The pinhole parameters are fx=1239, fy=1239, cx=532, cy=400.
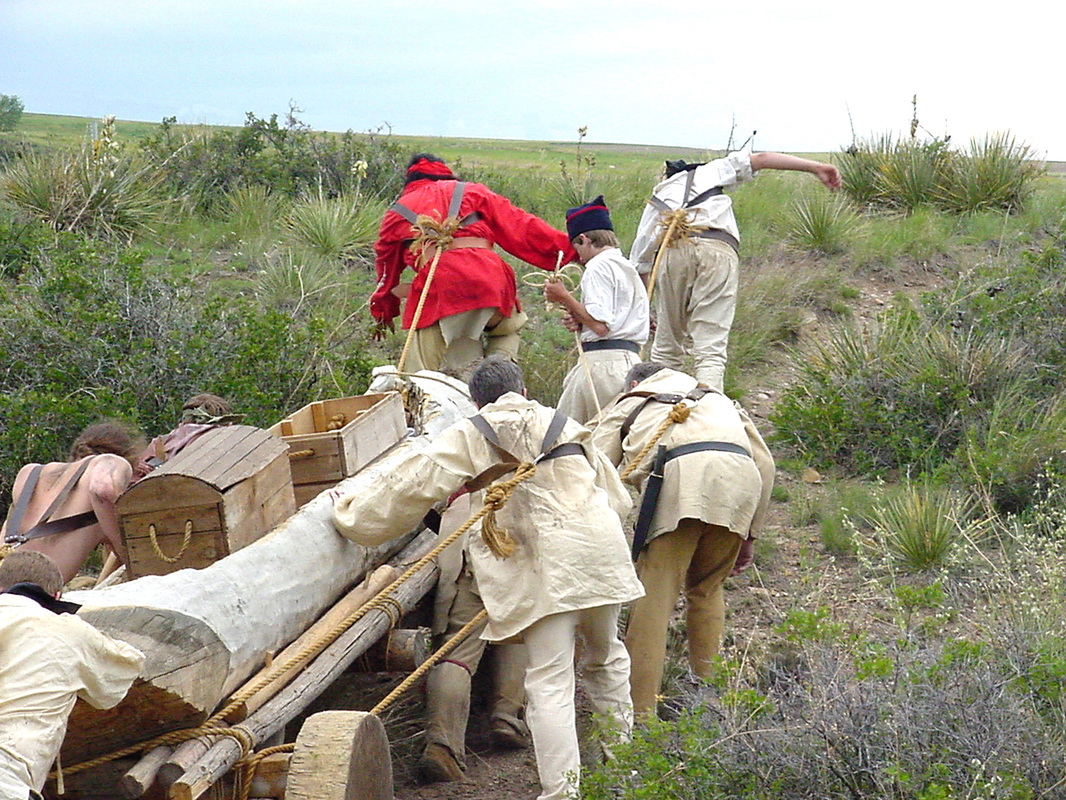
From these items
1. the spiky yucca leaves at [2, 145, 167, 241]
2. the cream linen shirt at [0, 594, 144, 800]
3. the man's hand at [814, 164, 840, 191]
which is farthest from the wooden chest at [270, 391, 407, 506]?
the spiky yucca leaves at [2, 145, 167, 241]

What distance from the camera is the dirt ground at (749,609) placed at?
508cm

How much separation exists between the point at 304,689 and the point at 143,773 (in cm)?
74

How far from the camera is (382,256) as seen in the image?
7.72 meters

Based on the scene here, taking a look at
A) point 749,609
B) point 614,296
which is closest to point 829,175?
point 614,296

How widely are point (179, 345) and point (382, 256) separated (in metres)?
1.48

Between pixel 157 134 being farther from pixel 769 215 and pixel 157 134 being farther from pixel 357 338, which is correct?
pixel 769 215

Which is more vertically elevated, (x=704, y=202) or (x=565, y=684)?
(x=704, y=202)

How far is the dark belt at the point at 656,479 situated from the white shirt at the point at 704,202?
256 centimetres

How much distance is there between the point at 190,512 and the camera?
454 centimetres

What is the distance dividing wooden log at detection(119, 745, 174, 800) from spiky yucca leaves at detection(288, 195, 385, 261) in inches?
343

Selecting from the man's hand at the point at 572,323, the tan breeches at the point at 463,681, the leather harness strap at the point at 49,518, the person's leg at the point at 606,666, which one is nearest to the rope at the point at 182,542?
the leather harness strap at the point at 49,518

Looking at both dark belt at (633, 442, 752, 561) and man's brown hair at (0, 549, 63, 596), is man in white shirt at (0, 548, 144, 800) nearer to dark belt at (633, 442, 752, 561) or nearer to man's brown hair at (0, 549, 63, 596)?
man's brown hair at (0, 549, 63, 596)

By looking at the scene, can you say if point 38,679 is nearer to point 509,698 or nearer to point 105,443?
point 105,443

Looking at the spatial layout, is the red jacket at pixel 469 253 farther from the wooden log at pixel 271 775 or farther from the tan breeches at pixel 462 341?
the wooden log at pixel 271 775
